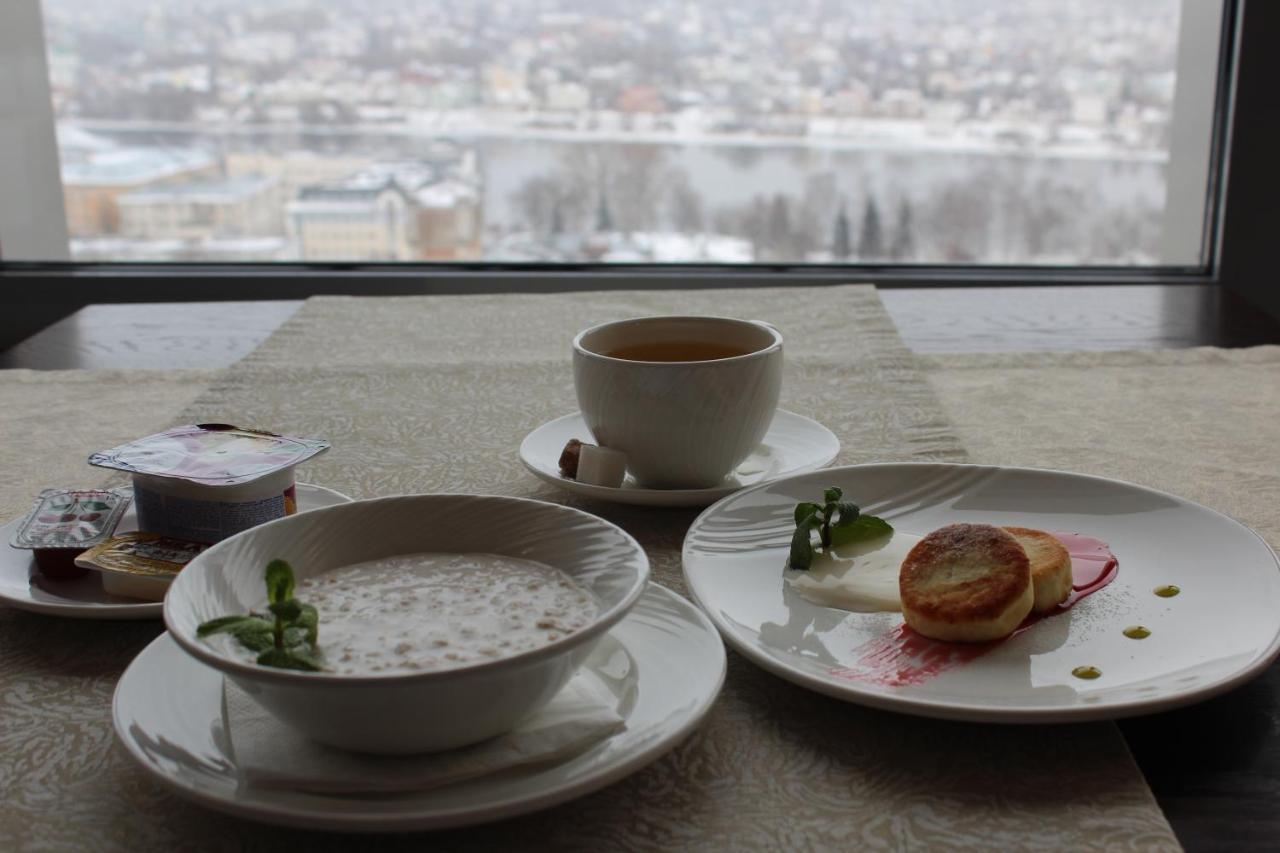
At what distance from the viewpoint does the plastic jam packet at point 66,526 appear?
67 centimetres

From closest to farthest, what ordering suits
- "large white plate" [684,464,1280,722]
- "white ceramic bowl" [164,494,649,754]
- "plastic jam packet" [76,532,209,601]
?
"white ceramic bowl" [164,494,649,754] → "large white plate" [684,464,1280,722] → "plastic jam packet" [76,532,209,601]

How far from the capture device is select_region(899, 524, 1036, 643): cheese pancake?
0.57 m

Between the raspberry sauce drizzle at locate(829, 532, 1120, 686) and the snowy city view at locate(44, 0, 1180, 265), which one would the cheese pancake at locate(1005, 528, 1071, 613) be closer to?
the raspberry sauce drizzle at locate(829, 532, 1120, 686)

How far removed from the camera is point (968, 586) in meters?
0.58

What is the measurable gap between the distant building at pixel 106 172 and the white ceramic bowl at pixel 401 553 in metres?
2.39

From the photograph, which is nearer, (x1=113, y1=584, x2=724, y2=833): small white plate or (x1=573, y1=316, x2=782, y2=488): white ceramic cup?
(x1=113, y1=584, x2=724, y2=833): small white plate

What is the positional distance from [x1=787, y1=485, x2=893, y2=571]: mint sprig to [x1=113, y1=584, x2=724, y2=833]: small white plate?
12 centimetres

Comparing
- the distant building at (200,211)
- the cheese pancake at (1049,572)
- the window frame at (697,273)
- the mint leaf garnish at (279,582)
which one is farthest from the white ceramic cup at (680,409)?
the distant building at (200,211)

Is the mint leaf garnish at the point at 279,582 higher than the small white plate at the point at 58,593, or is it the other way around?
the mint leaf garnish at the point at 279,582

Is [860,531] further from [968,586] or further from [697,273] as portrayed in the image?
[697,273]

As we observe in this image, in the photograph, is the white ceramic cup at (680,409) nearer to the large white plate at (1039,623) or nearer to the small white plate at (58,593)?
the large white plate at (1039,623)

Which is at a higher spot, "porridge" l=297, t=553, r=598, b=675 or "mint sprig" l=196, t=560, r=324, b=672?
"mint sprig" l=196, t=560, r=324, b=672

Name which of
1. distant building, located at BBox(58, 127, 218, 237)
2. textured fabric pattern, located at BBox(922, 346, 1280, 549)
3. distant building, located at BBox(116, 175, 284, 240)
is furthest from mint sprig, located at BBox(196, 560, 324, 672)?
distant building, located at BBox(58, 127, 218, 237)

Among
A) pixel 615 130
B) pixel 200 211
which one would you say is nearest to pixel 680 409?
pixel 615 130
